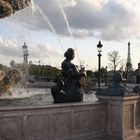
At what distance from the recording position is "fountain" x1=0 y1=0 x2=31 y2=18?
1442 centimetres

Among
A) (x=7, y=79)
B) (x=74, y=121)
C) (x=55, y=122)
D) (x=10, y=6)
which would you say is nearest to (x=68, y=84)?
(x=74, y=121)

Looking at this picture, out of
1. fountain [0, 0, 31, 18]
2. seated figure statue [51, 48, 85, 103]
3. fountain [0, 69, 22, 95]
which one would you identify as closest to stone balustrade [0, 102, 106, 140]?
seated figure statue [51, 48, 85, 103]

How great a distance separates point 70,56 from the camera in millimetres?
10797

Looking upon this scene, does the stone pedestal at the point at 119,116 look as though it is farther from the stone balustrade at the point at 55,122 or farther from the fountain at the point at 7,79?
the fountain at the point at 7,79

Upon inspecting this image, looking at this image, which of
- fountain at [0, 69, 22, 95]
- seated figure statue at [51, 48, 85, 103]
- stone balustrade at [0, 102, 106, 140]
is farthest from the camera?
fountain at [0, 69, 22, 95]

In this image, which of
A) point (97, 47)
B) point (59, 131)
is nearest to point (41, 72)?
point (97, 47)

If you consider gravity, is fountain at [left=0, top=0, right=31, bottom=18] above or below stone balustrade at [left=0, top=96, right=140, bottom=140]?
above

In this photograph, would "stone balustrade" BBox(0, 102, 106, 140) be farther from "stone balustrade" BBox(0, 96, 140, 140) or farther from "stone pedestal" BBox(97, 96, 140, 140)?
"stone pedestal" BBox(97, 96, 140, 140)

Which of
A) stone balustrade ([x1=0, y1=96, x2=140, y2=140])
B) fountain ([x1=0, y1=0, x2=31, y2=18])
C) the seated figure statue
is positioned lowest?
stone balustrade ([x1=0, y1=96, x2=140, y2=140])

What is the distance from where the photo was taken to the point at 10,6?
48.3ft

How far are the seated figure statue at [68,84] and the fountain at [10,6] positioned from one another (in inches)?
193

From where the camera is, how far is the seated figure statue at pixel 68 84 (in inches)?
401

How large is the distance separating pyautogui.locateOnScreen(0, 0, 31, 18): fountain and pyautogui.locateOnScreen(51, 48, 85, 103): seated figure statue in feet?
16.1

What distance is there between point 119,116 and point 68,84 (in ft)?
5.82
